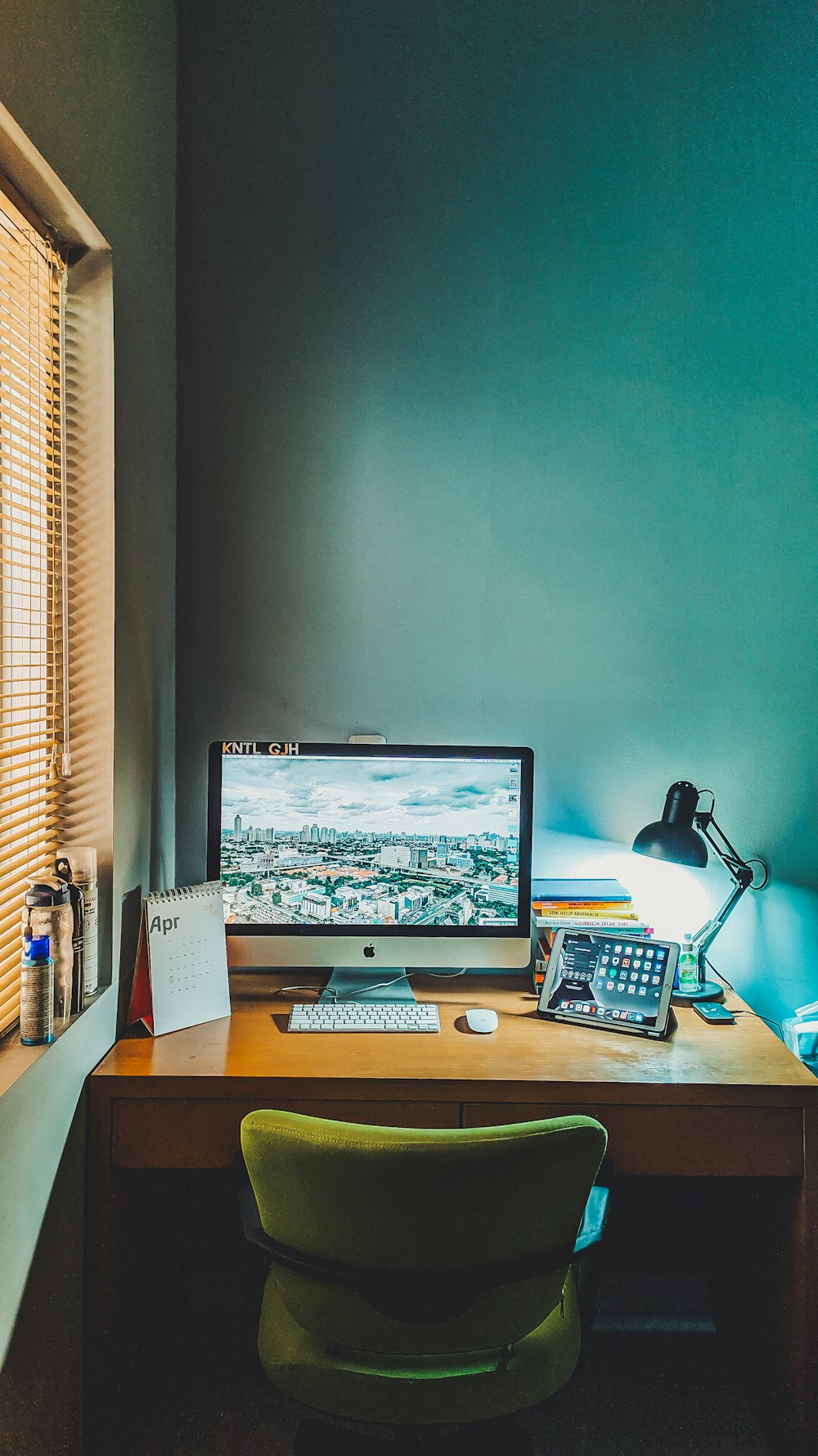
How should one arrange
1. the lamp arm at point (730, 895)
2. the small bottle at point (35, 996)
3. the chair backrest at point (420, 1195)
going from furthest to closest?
the lamp arm at point (730, 895), the small bottle at point (35, 996), the chair backrest at point (420, 1195)

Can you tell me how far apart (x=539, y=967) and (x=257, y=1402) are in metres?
1.02

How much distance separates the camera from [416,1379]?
1.17 m

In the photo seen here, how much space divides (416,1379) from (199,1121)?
0.51 m

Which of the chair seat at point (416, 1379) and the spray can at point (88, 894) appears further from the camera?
the spray can at point (88, 894)

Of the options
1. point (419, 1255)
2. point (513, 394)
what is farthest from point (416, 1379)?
point (513, 394)

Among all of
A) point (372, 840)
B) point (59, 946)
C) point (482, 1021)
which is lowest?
point (482, 1021)

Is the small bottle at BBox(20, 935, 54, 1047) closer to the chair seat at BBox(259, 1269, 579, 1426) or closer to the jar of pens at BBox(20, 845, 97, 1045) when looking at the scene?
the jar of pens at BBox(20, 845, 97, 1045)

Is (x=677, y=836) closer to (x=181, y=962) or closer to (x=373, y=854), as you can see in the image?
(x=373, y=854)

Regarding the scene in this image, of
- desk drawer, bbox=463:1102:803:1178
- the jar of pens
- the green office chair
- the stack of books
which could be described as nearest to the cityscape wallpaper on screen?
the stack of books

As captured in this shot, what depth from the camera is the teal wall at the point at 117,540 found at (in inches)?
48.8

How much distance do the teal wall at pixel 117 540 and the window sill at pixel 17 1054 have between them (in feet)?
0.04

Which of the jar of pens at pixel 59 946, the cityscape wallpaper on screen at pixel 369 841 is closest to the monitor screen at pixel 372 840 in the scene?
the cityscape wallpaper on screen at pixel 369 841

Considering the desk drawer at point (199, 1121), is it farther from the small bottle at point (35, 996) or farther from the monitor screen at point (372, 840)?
the monitor screen at point (372, 840)

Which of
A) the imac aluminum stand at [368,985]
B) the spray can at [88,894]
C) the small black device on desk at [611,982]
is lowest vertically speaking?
the imac aluminum stand at [368,985]
